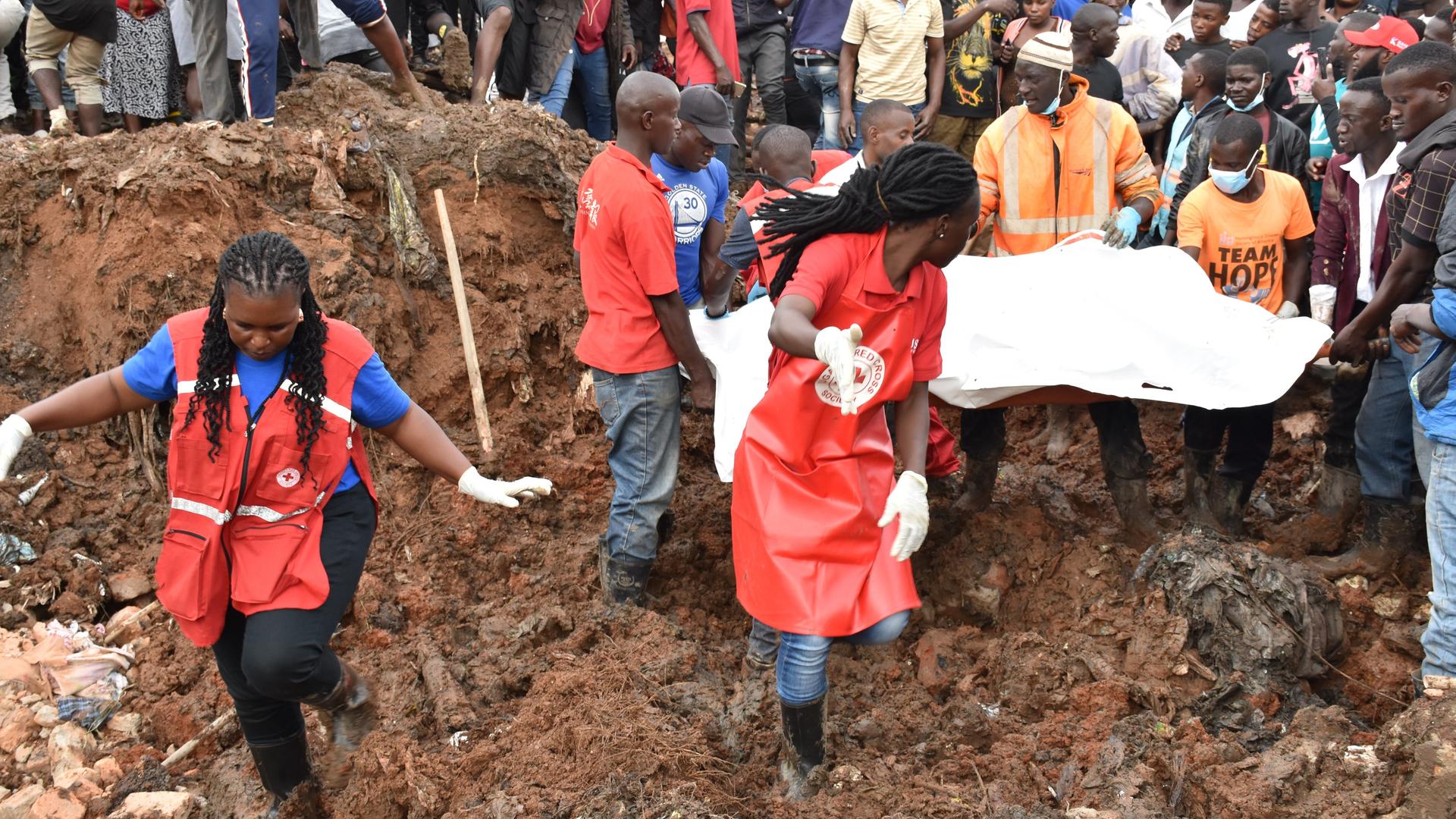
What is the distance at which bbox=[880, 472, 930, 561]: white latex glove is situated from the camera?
298 cm

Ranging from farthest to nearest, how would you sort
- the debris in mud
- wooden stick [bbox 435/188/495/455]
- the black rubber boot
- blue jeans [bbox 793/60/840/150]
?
blue jeans [bbox 793/60/840/150] → wooden stick [bbox 435/188/495/455] → the black rubber boot → the debris in mud

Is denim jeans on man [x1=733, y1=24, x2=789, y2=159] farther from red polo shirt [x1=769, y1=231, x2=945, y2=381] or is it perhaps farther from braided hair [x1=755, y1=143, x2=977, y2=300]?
red polo shirt [x1=769, y1=231, x2=945, y2=381]

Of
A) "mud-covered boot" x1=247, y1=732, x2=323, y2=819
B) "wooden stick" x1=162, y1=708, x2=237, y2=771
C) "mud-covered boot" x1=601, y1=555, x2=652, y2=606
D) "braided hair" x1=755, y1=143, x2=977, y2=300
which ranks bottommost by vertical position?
"wooden stick" x1=162, y1=708, x2=237, y2=771

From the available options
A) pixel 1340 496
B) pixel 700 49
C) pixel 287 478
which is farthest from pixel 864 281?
pixel 700 49

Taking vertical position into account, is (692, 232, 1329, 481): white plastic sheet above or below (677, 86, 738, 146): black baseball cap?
below

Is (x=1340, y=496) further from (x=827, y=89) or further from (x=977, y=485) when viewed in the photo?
(x=827, y=89)

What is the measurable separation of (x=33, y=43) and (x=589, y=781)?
20.5 ft

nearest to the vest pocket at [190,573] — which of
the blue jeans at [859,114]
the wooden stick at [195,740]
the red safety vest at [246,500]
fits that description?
the red safety vest at [246,500]

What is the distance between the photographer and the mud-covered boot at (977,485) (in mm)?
5016

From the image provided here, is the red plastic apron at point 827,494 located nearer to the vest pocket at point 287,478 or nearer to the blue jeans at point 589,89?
the vest pocket at point 287,478

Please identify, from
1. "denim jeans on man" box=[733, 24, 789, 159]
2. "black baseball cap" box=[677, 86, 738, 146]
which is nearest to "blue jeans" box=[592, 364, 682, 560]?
"black baseball cap" box=[677, 86, 738, 146]

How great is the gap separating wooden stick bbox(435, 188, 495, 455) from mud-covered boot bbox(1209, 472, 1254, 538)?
11.1 feet

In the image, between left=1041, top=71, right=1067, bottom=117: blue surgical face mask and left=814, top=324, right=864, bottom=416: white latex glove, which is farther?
left=1041, top=71, right=1067, bottom=117: blue surgical face mask

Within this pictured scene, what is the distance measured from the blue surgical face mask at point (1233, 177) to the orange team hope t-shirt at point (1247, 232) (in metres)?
0.08
